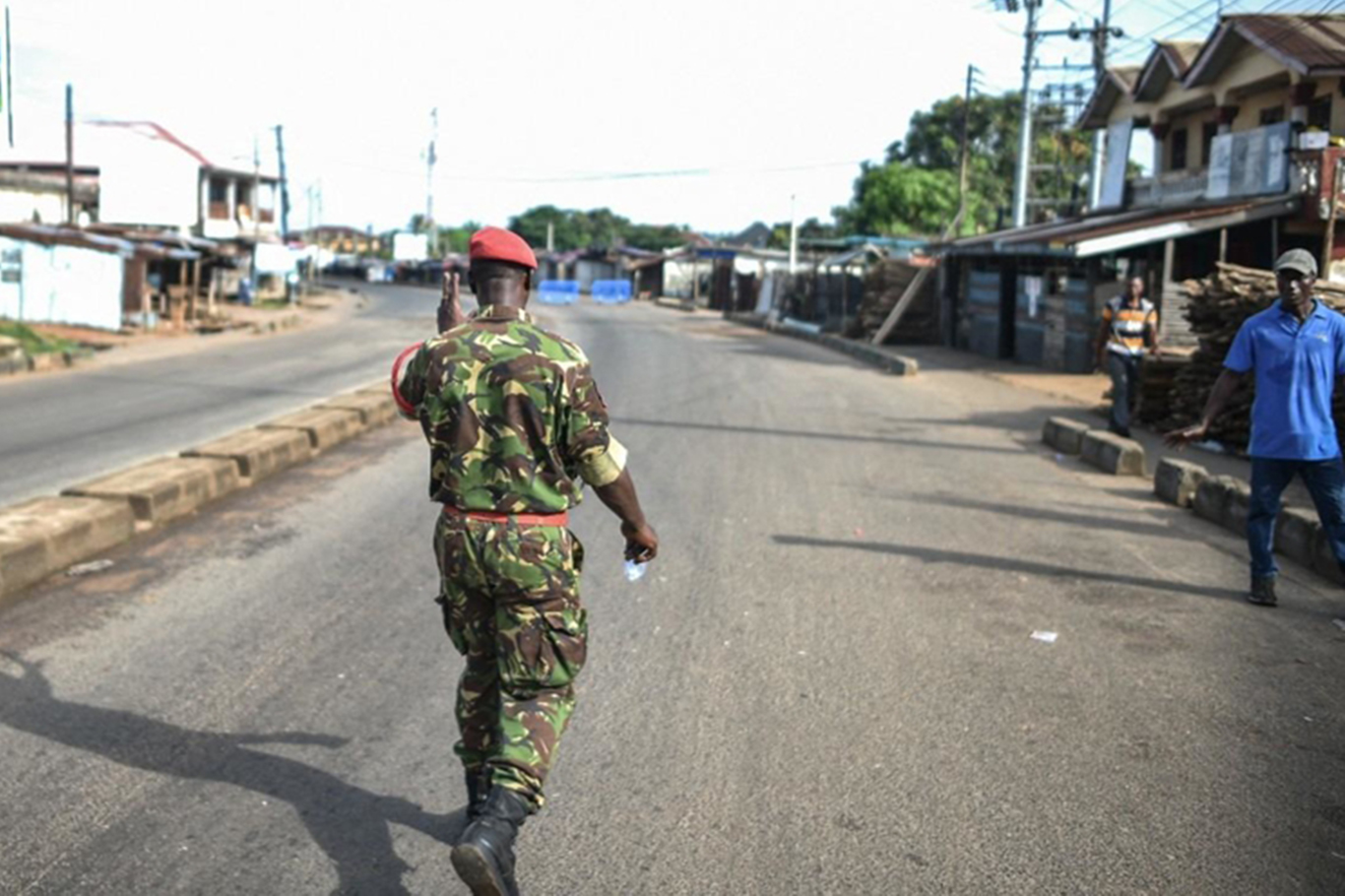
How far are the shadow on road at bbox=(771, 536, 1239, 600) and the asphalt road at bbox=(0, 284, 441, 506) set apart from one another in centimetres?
624

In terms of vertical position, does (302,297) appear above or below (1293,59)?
below

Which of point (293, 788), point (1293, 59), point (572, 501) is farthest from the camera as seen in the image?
point (1293, 59)

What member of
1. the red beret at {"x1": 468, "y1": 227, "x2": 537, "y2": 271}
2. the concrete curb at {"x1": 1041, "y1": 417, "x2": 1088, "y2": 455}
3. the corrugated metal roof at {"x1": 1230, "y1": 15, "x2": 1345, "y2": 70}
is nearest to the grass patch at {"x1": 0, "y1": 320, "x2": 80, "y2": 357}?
the concrete curb at {"x1": 1041, "y1": 417, "x2": 1088, "y2": 455}

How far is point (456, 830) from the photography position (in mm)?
4184

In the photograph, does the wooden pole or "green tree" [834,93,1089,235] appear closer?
the wooden pole

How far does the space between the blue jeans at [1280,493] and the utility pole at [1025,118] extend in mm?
27825

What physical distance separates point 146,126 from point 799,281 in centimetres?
3488

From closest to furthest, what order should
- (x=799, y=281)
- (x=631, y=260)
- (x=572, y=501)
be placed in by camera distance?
(x=572, y=501) < (x=799, y=281) < (x=631, y=260)

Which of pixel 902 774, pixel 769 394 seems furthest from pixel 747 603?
pixel 769 394

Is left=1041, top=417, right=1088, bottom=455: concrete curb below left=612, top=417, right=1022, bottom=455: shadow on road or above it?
above

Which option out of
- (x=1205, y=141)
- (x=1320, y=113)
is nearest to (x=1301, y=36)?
(x=1320, y=113)

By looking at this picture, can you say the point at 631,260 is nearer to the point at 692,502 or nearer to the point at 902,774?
the point at 692,502

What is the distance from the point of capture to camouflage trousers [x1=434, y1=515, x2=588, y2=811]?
11.7ft

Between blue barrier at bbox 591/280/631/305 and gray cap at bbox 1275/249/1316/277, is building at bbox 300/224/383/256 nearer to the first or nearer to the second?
blue barrier at bbox 591/280/631/305
